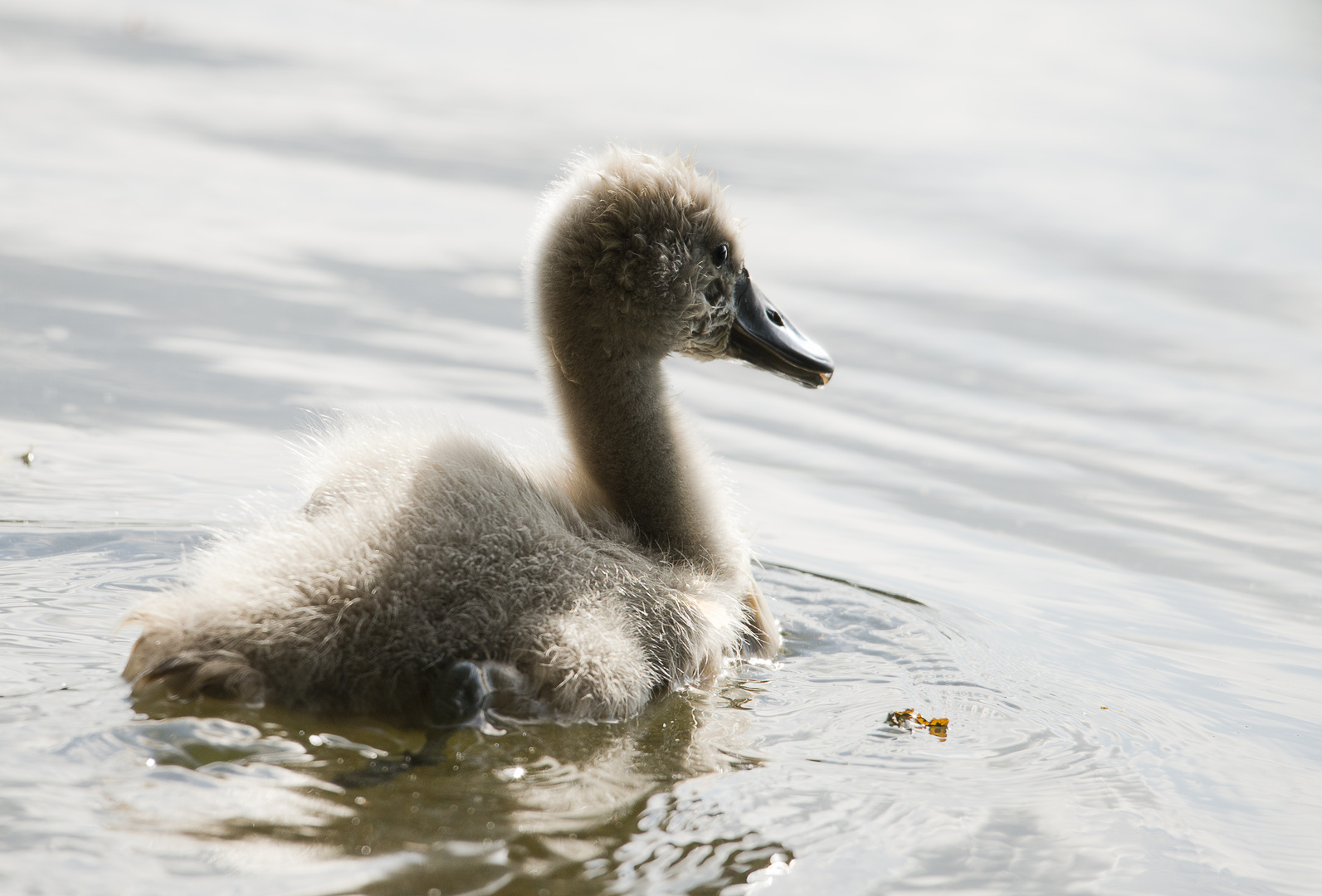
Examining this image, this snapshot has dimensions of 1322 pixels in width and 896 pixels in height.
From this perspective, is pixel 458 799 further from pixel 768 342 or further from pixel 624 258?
pixel 768 342

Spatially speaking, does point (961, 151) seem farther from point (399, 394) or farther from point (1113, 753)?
point (1113, 753)

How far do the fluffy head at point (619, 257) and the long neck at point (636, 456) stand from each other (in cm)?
6

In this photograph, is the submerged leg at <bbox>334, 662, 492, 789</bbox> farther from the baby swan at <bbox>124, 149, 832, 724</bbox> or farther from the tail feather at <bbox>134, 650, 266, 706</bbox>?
the tail feather at <bbox>134, 650, 266, 706</bbox>

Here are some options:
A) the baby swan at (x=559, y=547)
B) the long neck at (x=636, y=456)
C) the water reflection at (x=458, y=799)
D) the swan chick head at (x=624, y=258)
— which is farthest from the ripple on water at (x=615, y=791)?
the swan chick head at (x=624, y=258)

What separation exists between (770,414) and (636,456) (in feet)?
8.91

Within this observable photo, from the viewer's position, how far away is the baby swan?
3.59 meters

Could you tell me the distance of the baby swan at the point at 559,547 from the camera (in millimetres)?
3586

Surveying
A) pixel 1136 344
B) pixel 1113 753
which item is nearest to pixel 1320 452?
pixel 1136 344

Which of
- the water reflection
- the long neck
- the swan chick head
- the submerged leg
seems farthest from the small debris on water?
the swan chick head

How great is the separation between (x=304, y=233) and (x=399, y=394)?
91.0 inches

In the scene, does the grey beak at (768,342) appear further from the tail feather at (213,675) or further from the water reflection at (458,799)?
the tail feather at (213,675)

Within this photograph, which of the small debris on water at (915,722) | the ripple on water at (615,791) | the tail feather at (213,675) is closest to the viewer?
the ripple on water at (615,791)

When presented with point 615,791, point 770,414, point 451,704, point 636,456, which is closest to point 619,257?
point 636,456

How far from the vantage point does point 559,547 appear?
13.0 feet
